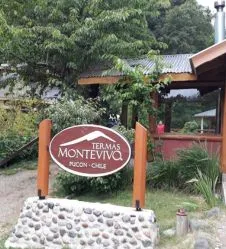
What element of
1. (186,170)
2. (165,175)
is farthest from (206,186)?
(165,175)

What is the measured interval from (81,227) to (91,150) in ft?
3.83

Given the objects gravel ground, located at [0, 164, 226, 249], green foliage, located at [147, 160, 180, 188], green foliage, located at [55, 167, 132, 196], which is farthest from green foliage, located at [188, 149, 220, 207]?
green foliage, located at [55, 167, 132, 196]

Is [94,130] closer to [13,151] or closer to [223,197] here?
[223,197]

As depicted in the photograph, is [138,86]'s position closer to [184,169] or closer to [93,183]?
[184,169]

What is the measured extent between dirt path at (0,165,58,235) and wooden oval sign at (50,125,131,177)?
5.87ft

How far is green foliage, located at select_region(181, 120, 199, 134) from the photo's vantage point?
11784 millimetres

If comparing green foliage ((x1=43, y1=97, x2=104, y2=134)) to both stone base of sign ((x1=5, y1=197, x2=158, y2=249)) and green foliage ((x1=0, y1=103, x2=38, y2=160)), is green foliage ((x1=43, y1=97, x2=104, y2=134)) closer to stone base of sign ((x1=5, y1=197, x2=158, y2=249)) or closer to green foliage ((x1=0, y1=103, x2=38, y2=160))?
stone base of sign ((x1=5, y1=197, x2=158, y2=249))

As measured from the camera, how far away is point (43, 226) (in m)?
→ 6.31

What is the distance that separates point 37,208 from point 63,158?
0.88m

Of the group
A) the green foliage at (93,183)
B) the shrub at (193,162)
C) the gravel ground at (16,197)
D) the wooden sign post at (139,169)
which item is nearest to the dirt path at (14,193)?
the gravel ground at (16,197)

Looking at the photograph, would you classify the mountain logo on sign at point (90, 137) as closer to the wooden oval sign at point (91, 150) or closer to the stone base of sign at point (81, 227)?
the wooden oval sign at point (91, 150)

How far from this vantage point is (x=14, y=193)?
31.7 feet

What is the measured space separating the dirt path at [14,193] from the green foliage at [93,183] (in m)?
1.02

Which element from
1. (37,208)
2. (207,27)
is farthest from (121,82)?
(207,27)
